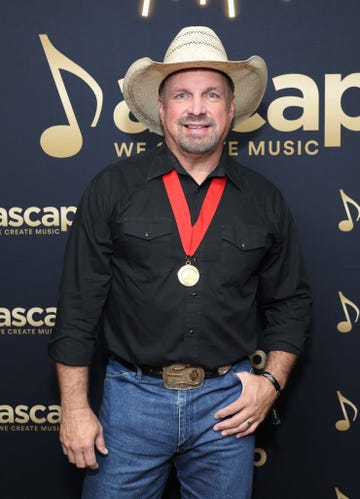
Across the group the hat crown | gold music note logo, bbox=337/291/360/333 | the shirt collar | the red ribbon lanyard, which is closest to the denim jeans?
the red ribbon lanyard

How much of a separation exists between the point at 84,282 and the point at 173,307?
258mm

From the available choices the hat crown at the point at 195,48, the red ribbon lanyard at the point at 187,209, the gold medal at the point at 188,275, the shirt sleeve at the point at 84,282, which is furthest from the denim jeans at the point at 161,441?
the hat crown at the point at 195,48

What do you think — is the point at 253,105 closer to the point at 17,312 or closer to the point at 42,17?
the point at 42,17

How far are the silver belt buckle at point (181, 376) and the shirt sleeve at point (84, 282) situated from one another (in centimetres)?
22

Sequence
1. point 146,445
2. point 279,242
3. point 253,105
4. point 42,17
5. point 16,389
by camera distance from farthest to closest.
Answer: point 16,389
point 42,17
point 253,105
point 279,242
point 146,445

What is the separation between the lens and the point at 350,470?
7.65 feet

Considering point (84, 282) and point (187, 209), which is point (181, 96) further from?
point (84, 282)

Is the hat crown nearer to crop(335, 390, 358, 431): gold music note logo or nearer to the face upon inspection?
the face

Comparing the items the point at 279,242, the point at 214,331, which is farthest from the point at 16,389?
the point at 279,242

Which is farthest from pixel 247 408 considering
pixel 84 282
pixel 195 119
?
pixel 195 119

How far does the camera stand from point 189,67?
5.60 feet

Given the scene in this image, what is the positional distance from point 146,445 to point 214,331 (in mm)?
372

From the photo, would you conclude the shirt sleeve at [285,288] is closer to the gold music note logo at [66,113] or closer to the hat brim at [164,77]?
the hat brim at [164,77]

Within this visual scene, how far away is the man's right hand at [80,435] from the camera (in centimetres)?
161
